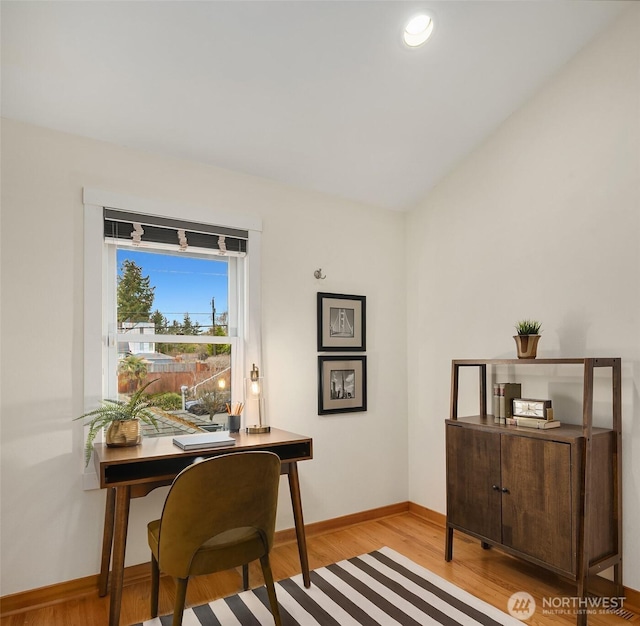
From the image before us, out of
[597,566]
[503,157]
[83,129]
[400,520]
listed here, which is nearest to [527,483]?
[597,566]

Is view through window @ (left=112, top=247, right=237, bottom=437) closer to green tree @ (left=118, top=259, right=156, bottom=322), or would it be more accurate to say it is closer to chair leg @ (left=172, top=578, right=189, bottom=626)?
green tree @ (left=118, top=259, right=156, bottom=322)

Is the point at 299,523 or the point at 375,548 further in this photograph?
the point at 375,548

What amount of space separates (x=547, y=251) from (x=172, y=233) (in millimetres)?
2261

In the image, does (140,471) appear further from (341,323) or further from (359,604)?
(341,323)

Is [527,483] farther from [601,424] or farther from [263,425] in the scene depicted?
[263,425]

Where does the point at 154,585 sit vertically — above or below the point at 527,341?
below

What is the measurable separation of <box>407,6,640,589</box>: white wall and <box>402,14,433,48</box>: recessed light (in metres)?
0.97

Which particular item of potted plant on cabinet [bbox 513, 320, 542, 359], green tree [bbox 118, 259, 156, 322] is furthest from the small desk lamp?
potted plant on cabinet [bbox 513, 320, 542, 359]

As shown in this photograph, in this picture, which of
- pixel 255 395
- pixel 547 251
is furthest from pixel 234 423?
pixel 547 251

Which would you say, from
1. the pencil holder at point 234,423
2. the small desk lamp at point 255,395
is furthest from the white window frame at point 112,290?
the pencil holder at point 234,423

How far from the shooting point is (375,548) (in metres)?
3.11

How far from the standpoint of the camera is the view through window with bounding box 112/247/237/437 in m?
2.80

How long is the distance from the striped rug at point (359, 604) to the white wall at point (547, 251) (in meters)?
0.87

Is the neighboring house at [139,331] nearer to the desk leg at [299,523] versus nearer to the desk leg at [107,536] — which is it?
the desk leg at [107,536]
